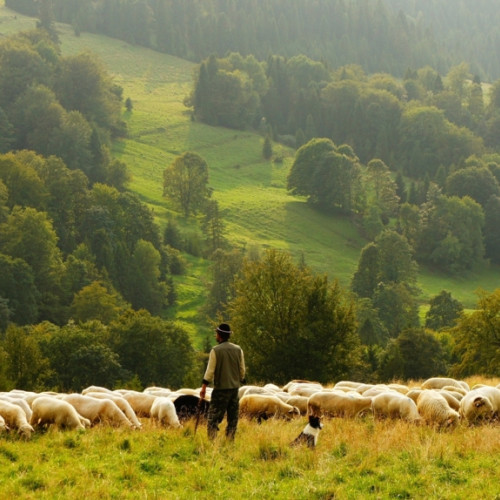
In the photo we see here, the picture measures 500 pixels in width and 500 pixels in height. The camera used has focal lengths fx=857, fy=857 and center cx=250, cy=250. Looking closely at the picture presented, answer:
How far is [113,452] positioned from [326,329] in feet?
123

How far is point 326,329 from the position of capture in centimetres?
5481

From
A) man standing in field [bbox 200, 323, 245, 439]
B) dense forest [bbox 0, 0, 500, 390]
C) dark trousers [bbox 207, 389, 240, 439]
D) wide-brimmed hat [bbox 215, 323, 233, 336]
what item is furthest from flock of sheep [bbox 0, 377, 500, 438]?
dense forest [bbox 0, 0, 500, 390]

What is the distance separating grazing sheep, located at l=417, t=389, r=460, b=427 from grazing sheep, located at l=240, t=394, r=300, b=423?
3.53 m

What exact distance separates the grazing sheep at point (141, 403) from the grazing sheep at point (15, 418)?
16.3ft

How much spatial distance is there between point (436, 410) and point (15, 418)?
35.5ft

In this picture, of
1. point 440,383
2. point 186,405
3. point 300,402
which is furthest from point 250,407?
point 440,383

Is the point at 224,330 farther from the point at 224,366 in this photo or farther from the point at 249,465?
the point at 249,465

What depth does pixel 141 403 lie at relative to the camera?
24953 millimetres

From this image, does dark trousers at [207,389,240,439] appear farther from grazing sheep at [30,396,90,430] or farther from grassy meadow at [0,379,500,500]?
grazing sheep at [30,396,90,430]

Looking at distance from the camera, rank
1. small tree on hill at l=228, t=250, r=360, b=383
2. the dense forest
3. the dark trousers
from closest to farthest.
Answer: the dark trousers
small tree on hill at l=228, t=250, r=360, b=383
the dense forest

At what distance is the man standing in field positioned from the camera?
752 inches

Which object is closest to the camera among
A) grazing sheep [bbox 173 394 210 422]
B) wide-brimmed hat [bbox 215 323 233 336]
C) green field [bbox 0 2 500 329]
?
wide-brimmed hat [bbox 215 323 233 336]

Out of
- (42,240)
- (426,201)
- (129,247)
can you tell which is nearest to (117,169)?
(129,247)

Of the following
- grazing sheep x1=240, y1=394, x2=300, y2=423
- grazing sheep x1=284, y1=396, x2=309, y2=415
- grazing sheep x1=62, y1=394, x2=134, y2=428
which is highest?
grazing sheep x1=62, y1=394, x2=134, y2=428
